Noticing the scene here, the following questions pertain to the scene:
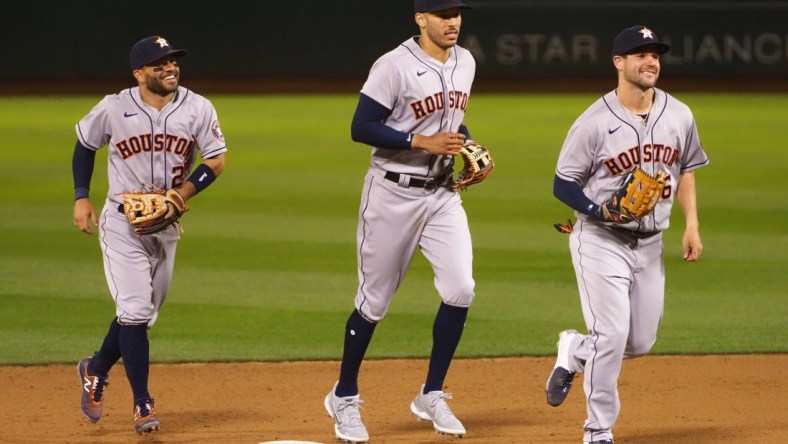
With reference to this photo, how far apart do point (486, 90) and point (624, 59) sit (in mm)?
22691

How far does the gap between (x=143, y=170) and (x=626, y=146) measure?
2232 mm

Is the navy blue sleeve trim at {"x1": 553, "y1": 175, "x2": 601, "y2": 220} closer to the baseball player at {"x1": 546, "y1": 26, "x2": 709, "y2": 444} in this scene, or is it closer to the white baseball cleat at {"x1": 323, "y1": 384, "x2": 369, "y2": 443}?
the baseball player at {"x1": 546, "y1": 26, "x2": 709, "y2": 444}

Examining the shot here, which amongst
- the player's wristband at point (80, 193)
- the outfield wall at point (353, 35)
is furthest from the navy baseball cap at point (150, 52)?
the outfield wall at point (353, 35)

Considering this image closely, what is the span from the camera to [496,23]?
28.3 metres

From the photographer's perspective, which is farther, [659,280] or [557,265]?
[557,265]

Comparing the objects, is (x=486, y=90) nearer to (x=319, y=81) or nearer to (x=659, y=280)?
(x=319, y=81)

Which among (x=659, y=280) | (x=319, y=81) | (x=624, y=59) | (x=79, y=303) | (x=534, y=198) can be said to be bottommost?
(x=319, y=81)

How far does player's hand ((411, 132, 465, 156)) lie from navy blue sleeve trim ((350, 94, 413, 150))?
0.19 ft

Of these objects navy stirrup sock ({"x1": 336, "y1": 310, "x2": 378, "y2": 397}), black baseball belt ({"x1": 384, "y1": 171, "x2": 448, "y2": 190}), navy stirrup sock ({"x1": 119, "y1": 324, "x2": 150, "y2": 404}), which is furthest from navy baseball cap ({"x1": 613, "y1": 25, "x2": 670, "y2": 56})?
navy stirrup sock ({"x1": 119, "y1": 324, "x2": 150, "y2": 404})

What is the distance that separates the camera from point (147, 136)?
6.04 meters

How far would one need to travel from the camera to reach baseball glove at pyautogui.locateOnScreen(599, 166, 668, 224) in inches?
210

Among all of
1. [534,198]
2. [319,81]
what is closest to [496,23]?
→ [319,81]

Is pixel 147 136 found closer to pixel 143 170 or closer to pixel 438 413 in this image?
pixel 143 170

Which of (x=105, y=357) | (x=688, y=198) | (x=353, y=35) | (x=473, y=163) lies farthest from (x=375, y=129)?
(x=353, y=35)
